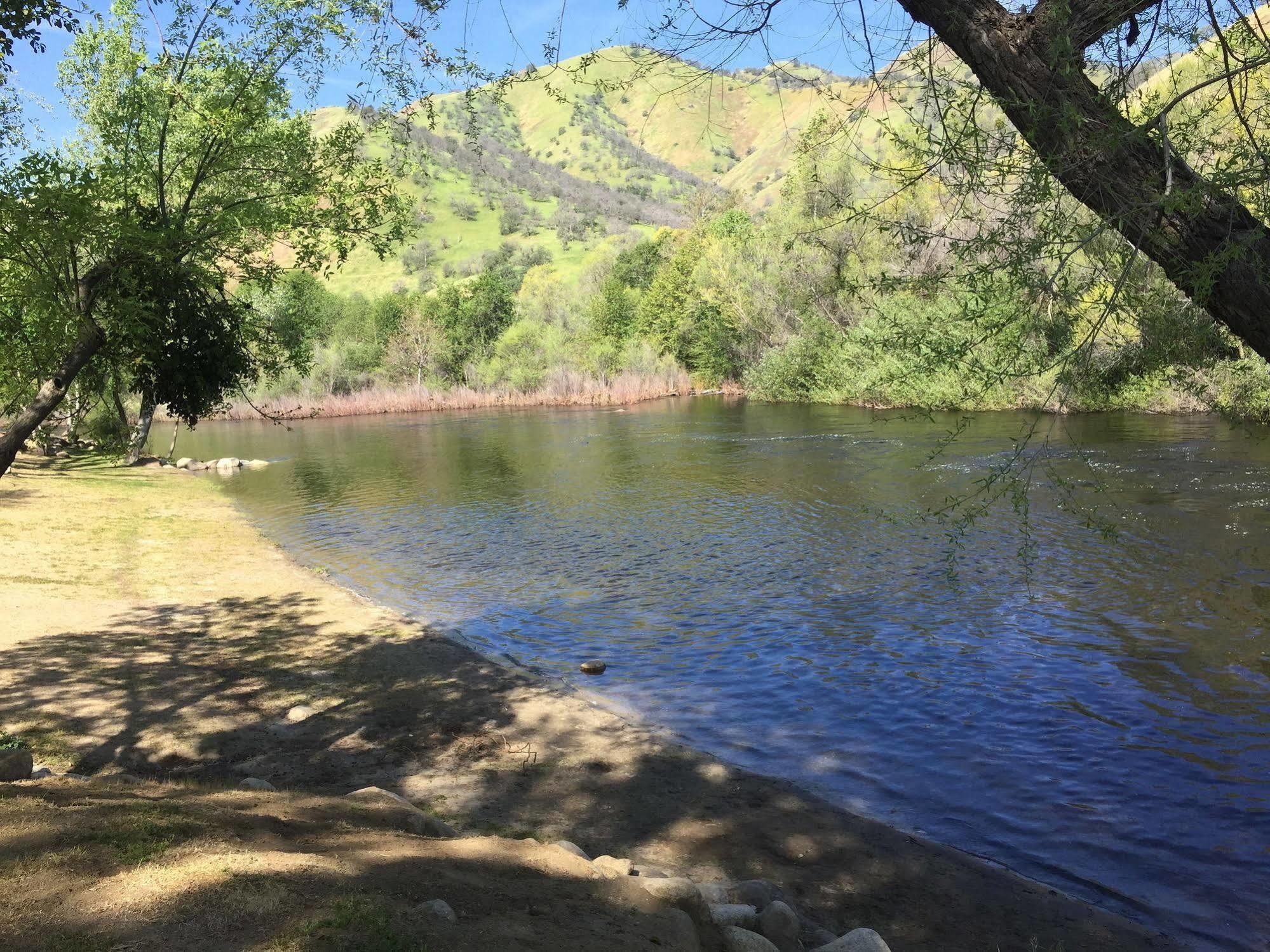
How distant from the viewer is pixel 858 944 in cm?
511

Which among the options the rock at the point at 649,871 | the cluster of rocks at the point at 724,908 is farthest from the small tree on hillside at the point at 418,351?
the rock at the point at 649,871

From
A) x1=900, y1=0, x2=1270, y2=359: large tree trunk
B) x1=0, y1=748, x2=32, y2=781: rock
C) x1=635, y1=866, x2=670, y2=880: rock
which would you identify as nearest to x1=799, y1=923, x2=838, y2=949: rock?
x1=635, y1=866, x2=670, y2=880: rock

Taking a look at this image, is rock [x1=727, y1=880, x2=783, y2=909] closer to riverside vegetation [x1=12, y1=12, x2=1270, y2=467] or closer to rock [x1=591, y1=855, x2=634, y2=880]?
rock [x1=591, y1=855, x2=634, y2=880]

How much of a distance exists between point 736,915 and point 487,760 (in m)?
3.99

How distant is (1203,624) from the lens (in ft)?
40.8

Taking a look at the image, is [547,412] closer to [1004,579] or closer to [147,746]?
[1004,579]

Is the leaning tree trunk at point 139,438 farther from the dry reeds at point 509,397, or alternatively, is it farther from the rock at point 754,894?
the dry reeds at point 509,397

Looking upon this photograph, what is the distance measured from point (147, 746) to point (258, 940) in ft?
18.9

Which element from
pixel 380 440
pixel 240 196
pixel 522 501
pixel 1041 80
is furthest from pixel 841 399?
pixel 1041 80

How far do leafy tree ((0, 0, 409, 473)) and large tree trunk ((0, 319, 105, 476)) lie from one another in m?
0.02

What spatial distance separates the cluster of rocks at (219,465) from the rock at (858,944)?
34953 mm

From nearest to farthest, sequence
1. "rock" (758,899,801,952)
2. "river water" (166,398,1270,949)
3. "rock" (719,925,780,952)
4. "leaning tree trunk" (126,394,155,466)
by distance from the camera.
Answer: "rock" (719,925,780,952)
"rock" (758,899,801,952)
"river water" (166,398,1270,949)
"leaning tree trunk" (126,394,155,466)

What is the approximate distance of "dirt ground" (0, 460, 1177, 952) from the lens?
6590 millimetres

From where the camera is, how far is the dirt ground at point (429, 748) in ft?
21.6
